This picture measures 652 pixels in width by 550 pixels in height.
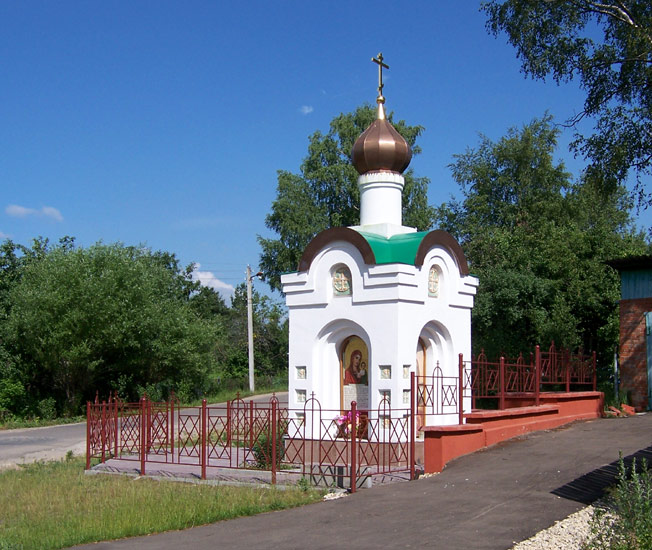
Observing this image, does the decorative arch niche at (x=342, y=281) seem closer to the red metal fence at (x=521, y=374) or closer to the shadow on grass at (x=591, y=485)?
the red metal fence at (x=521, y=374)

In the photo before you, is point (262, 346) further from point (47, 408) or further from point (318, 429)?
point (318, 429)

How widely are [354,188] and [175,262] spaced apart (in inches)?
649

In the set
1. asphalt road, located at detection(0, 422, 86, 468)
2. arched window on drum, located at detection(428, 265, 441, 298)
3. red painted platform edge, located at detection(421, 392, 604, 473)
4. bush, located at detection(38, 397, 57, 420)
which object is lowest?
asphalt road, located at detection(0, 422, 86, 468)

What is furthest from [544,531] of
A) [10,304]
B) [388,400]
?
[10,304]

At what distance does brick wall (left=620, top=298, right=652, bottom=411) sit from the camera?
18.5m

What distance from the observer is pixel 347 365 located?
45.5ft

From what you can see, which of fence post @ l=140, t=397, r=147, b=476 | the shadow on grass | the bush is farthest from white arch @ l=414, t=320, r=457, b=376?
the bush

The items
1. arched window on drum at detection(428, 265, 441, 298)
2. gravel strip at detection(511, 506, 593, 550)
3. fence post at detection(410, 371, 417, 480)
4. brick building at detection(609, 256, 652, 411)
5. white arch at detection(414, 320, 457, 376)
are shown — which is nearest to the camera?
gravel strip at detection(511, 506, 593, 550)

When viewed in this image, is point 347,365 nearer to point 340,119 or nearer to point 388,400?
point 388,400

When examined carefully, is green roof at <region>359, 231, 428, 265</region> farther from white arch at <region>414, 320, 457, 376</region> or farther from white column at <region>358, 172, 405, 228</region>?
white arch at <region>414, 320, 457, 376</region>

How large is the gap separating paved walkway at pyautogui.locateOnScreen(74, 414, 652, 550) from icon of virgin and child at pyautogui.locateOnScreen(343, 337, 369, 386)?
2.36 m

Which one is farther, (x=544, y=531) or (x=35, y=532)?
(x=35, y=532)

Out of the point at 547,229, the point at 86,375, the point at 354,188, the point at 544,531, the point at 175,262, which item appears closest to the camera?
the point at 544,531

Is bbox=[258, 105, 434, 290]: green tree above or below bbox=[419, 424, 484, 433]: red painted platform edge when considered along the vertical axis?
above
